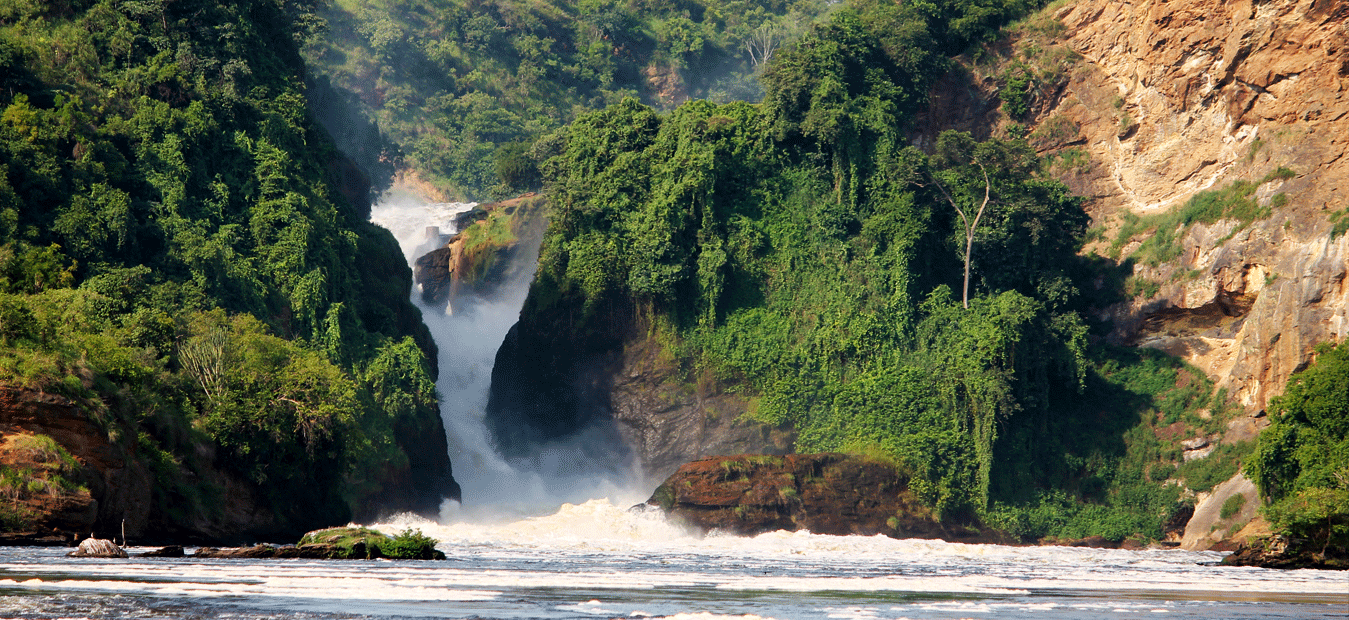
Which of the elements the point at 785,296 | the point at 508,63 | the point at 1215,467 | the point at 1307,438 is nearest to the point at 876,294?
the point at 785,296

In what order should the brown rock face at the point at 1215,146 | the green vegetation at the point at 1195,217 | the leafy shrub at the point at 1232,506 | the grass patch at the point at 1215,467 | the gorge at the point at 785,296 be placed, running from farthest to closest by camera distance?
the green vegetation at the point at 1195,217, the grass patch at the point at 1215,467, the brown rock face at the point at 1215,146, the leafy shrub at the point at 1232,506, the gorge at the point at 785,296

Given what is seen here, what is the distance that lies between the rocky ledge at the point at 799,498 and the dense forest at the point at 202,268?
39.7ft

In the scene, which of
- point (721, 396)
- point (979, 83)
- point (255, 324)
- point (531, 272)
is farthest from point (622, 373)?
point (979, 83)

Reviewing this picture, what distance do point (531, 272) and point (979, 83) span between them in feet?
89.4

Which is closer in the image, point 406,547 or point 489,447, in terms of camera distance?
point 406,547

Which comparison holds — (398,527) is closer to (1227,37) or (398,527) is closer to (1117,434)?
(1117,434)

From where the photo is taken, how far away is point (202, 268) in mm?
50438

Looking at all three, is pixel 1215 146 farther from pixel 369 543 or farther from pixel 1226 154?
pixel 369 543

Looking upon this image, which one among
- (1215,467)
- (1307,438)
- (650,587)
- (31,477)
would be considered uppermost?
(1307,438)

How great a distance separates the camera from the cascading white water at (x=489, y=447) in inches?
2427

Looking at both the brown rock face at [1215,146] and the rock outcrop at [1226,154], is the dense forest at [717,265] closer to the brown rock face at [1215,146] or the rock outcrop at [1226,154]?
the brown rock face at [1215,146]

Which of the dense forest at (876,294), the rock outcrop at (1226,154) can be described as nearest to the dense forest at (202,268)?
the dense forest at (876,294)

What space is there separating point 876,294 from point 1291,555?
27031 mm

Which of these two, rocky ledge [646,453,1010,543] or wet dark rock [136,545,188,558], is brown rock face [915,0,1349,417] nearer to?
rocky ledge [646,453,1010,543]
